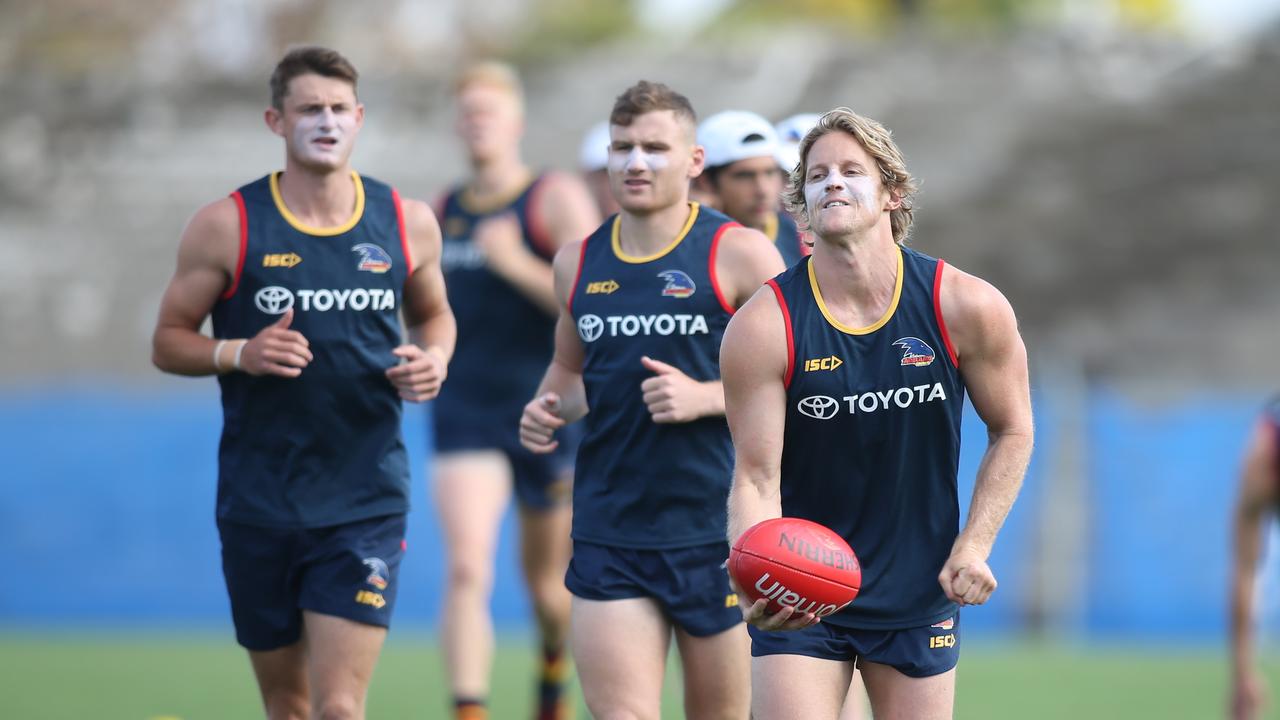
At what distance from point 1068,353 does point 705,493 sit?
19.6m

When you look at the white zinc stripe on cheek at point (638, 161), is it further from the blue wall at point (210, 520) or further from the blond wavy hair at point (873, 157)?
the blue wall at point (210, 520)

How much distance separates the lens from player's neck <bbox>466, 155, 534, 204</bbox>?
8609mm

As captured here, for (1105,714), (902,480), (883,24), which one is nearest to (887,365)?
(902,480)

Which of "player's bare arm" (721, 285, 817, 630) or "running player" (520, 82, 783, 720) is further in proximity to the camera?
"running player" (520, 82, 783, 720)

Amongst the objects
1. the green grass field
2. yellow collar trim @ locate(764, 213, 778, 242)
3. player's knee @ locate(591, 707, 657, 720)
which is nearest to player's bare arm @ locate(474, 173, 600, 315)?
yellow collar trim @ locate(764, 213, 778, 242)

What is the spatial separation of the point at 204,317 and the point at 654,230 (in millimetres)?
1602

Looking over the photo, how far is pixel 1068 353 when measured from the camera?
24.7 meters

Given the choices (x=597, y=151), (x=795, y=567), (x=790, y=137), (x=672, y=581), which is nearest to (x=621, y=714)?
(x=672, y=581)

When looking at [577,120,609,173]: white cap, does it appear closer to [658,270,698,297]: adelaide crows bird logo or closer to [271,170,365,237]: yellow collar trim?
[271,170,365,237]: yellow collar trim

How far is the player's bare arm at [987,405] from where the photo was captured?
484cm

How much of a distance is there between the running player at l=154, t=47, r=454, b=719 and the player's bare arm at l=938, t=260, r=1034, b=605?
1982mm

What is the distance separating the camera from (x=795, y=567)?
466cm

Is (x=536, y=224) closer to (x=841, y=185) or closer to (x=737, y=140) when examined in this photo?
(x=737, y=140)

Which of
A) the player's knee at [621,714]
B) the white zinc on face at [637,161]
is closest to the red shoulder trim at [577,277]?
the white zinc on face at [637,161]
